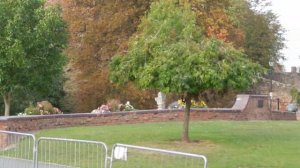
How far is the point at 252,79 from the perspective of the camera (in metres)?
17.4

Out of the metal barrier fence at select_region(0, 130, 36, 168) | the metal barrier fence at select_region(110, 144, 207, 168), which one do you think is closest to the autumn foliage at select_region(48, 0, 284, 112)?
the metal barrier fence at select_region(0, 130, 36, 168)

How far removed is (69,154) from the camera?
12.6m

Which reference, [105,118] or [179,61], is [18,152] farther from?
[105,118]

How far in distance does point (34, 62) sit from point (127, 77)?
344 inches

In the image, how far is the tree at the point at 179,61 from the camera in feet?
53.2

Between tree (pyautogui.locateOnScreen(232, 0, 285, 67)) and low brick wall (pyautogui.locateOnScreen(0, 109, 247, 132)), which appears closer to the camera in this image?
low brick wall (pyautogui.locateOnScreen(0, 109, 247, 132))

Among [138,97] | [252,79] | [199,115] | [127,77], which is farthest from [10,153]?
[138,97]

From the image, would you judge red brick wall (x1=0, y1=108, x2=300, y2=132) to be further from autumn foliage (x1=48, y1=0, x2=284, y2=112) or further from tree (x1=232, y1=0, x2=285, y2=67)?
tree (x1=232, y1=0, x2=285, y2=67)

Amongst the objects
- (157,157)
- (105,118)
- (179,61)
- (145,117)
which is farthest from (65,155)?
(145,117)

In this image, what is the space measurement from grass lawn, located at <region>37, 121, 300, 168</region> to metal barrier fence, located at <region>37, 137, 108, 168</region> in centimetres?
246

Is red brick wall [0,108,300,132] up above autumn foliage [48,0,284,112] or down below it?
below

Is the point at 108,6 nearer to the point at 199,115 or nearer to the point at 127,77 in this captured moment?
the point at 199,115

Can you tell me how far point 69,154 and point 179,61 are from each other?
482 cm

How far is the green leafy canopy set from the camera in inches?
639
